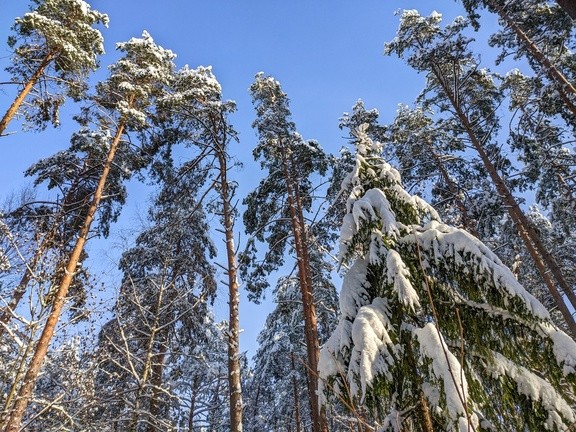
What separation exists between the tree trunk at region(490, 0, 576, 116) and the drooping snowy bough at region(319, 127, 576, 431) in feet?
33.0

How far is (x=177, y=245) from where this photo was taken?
1473cm

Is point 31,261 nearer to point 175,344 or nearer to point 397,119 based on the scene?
point 175,344

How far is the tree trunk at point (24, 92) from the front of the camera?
9.05 meters

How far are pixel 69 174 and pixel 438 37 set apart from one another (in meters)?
14.4

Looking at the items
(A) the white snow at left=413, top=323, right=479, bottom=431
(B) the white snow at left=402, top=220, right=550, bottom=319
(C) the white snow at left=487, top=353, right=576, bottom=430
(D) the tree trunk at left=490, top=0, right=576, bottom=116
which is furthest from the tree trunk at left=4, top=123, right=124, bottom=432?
(D) the tree trunk at left=490, top=0, right=576, bottom=116

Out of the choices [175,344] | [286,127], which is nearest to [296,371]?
[175,344]

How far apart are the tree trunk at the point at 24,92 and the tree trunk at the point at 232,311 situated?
5234 millimetres

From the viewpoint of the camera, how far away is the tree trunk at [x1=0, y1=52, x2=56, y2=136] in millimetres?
9047

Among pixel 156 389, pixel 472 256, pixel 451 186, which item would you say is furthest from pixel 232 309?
pixel 451 186

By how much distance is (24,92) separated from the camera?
986cm

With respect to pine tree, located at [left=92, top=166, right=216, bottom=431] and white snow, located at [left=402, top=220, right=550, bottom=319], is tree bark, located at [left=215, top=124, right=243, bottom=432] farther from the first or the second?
white snow, located at [left=402, top=220, right=550, bottom=319]

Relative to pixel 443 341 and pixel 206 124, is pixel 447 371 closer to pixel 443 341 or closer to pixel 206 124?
pixel 443 341

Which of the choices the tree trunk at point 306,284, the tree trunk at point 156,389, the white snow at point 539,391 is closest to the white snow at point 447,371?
the white snow at point 539,391

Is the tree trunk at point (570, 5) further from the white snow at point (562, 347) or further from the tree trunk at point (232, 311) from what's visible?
the tree trunk at point (232, 311)
